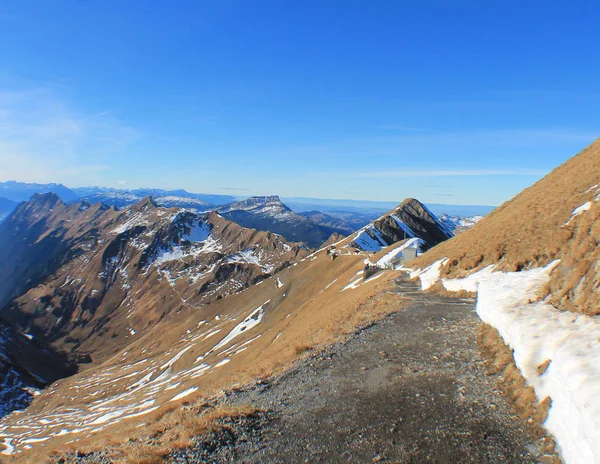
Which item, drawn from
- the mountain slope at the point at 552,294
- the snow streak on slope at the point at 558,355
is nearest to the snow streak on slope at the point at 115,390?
the mountain slope at the point at 552,294

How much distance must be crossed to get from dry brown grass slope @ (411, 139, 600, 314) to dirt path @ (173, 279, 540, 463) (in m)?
4.92

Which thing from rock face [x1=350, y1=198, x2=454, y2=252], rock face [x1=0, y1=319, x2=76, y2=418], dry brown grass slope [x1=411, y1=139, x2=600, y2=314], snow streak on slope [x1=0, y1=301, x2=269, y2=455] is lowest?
rock face [x1=0, y1=319, x2=76, y2=418]

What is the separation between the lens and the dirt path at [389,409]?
32.9ft

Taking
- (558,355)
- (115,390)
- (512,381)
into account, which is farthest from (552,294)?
(115,390)

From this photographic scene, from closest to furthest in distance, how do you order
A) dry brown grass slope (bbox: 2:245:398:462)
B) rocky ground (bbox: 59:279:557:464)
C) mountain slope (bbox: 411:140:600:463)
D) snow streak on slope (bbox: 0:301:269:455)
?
mountain slope (bbox: 411:140:600:463) < rocky ground (bbox: 59:279:557:464) < dry brown grass slope (bbox: 2:245:398:462) < snow streak on slope (bbox: 0:301:269:455)

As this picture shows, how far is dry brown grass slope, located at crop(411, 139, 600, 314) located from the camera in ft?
49.2

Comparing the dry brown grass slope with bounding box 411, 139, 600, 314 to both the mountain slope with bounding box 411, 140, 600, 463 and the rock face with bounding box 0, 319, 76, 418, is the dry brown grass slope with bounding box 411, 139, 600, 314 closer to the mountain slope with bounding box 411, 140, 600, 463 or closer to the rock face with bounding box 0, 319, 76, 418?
the mountain slope with bounding box 411, 140, 600, 463

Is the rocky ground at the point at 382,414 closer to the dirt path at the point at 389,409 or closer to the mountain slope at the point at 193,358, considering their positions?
the dirt path at the point at 389,409

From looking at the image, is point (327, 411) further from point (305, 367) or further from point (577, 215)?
point (577, 215)

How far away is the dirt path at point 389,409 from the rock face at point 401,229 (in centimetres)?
10595

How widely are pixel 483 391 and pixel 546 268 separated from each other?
12.1m

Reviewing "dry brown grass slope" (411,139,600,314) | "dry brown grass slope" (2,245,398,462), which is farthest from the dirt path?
"dry brown grass slope" (411,139,600,314)

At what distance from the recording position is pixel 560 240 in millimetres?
22703

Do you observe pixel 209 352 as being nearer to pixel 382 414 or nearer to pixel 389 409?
pixel 389 409
